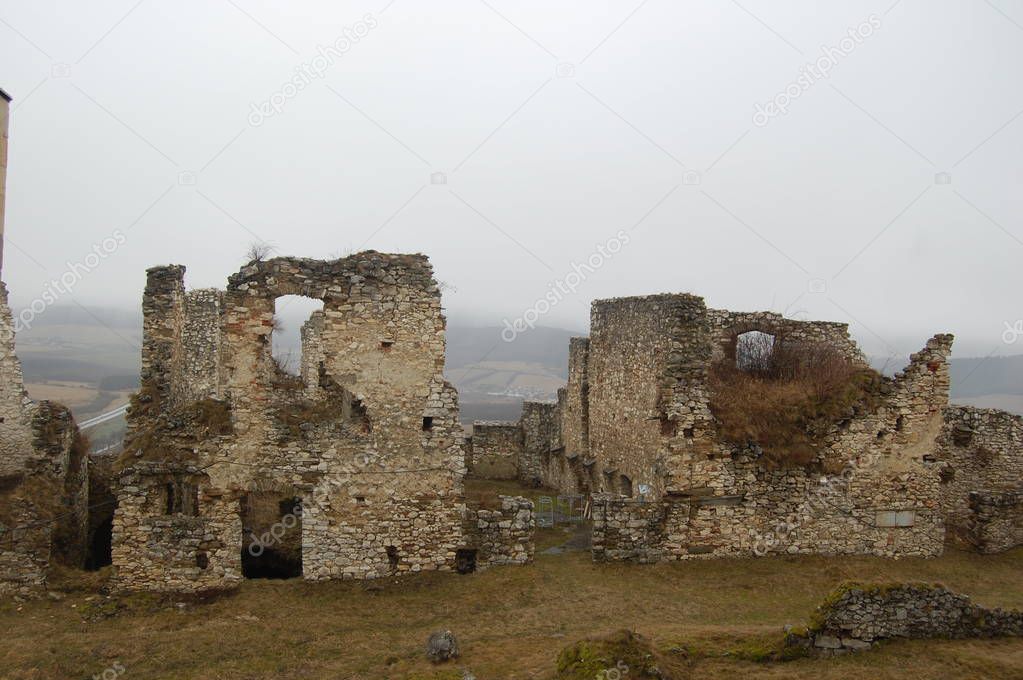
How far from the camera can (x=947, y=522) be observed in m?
18.6

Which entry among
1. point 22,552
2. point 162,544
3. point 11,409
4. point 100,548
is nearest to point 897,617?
point 162,544

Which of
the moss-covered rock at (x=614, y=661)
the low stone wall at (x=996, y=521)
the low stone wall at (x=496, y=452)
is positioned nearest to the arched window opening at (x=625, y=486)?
the low stone wall at (x=496, y=452)

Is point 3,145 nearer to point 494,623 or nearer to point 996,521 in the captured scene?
point 494,623

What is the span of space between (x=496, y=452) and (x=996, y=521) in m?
16.2

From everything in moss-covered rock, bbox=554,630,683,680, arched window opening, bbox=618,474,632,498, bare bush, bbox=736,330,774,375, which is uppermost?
bare bush, bbox=736,330,774,375

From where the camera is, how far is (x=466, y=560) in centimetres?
1434

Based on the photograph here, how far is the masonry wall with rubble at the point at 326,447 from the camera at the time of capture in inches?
508

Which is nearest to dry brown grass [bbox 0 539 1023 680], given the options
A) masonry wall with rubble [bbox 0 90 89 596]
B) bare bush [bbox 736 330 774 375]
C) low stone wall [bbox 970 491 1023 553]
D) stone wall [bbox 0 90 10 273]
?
masonry wall with rubble [bbox 0 90 89 596]

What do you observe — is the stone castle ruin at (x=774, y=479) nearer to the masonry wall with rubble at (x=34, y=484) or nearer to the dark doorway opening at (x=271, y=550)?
the dark doorway opening at (x=271, y=550)

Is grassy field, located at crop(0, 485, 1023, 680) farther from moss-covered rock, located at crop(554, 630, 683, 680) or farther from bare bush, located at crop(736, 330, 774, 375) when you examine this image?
bare bush, located at crop(736, 330, 774, 375)

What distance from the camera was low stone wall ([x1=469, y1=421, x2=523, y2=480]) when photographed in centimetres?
2697

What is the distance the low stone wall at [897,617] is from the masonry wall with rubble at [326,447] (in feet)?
23.1

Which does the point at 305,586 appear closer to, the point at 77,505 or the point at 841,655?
the point at 77,505

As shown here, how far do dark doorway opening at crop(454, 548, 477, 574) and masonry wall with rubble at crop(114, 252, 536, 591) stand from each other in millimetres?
252
